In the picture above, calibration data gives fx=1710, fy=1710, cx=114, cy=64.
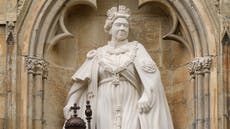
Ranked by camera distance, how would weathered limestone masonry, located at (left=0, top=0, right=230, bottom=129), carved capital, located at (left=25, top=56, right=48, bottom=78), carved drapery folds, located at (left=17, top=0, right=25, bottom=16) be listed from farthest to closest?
carved drapery folds, located at (left=17, top=0, right=25, bottom=16), carved capital, located at (left=25, top=56, right=48, bottom=78), weathered limestone masonry, located at (left=0, top=0, right=230, bottom=129)

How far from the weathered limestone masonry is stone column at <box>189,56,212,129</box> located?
0.01m

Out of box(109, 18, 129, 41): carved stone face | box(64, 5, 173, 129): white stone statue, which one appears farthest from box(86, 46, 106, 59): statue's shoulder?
box(109, 18, 129, 41): carved stone face

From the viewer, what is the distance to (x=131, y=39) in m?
22.7

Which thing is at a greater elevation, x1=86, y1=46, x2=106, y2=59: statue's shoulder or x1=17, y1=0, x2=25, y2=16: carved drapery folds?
x1=17, y1=0, x2=25, y2=16: carved drapery folds

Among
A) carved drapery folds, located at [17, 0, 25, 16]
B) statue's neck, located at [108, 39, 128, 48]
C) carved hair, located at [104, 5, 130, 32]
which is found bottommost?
statue's neck, located at [108, 39, 128, 48]

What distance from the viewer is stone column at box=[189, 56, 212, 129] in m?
21.8

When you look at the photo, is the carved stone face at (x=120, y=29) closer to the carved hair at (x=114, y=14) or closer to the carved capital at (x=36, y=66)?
the carved hair at (x=114, y=14)

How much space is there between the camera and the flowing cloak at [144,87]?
846 inches

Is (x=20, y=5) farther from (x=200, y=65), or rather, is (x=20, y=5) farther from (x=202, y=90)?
(x=202, y=90)

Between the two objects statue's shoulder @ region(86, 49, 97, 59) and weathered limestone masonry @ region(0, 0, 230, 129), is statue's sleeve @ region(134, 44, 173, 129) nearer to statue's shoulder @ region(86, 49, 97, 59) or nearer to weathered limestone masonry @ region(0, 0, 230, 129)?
weathered limestone masonry @ region(0, 0, 230, 129)

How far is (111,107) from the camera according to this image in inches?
853

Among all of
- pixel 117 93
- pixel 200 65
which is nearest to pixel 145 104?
pixel 117 93

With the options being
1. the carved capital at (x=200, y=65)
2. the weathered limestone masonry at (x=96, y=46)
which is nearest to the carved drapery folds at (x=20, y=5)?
the weathered limestone masonry at (x=96, y=46)

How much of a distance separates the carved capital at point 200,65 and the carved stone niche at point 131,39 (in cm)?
25
